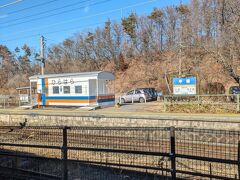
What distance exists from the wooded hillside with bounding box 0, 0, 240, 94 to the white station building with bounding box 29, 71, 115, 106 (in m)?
8.26

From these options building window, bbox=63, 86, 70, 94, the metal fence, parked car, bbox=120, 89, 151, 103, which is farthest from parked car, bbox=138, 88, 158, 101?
the metal fence

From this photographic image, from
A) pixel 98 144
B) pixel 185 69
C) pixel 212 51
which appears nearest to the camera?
pixel 98 144

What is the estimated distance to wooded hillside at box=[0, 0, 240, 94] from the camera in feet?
77.6

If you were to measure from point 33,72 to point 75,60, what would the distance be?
1573 cm

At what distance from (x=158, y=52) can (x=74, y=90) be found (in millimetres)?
33050

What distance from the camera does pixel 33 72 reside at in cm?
7569

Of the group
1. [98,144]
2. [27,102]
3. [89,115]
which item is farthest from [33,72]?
[98,144]

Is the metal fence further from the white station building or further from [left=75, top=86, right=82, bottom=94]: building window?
[left=75, top=86, right=82, bottom=94]: building window

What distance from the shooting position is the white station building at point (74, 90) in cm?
2492

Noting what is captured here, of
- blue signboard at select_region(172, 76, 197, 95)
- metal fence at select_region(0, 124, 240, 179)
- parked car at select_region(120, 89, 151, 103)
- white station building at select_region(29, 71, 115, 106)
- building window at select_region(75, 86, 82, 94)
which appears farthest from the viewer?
parked car at select_region(120, 89, 151, 103)

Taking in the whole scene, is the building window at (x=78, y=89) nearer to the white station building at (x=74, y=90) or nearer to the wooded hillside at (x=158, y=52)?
the white station building at (x=74, y=90)

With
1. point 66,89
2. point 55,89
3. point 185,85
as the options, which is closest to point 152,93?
point 66,89

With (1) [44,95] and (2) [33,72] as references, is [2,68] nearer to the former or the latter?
(2) [33,72]

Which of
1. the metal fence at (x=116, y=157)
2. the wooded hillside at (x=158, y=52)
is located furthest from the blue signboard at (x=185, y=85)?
the metal fence at (x=116, y=157)
